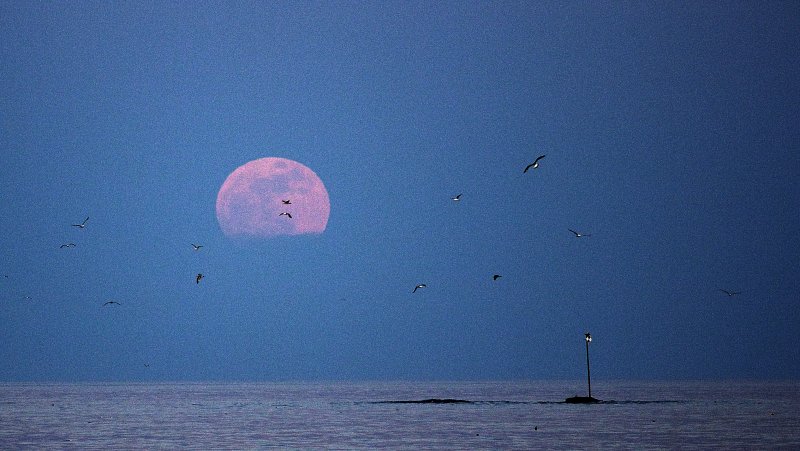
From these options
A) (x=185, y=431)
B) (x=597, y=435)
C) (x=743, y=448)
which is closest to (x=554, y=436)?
(x=597, y=435)

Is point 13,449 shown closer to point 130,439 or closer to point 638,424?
point 130,439

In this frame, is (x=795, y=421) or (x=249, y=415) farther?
(x=249, y=415)

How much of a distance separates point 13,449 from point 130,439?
948 centimetres

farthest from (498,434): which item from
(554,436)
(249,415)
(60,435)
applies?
(249,415)

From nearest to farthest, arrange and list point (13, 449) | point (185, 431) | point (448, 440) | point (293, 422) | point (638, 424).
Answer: point (13, 449) < point (448, 440) < point (185, 431) < point (638, 424) < point (293, 422)

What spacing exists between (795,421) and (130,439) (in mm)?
59987

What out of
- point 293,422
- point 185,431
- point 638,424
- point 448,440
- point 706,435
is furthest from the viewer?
point 293,422

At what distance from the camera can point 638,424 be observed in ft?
279

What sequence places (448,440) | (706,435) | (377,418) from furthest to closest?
(377,418), (706,435), (448,440)

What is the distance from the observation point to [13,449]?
60031mm

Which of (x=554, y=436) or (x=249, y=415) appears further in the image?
(x=249, y=415)

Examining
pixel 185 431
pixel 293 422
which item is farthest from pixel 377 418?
pixel 185 431

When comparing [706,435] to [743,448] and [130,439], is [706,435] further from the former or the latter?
[130,439]

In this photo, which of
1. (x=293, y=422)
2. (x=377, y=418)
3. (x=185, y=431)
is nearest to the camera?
(x=185, y=431)
